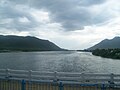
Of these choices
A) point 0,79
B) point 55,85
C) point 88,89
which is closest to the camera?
point 88,89

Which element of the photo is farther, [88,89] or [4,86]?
[4,86]

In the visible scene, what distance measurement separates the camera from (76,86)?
15.7 metres

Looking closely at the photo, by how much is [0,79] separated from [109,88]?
920cm

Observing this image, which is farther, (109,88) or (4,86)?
(4,86)

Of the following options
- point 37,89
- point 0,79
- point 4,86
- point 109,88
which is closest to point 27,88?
point 37,89

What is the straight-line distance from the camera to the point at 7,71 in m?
19.5

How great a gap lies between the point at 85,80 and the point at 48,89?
321 centimetres

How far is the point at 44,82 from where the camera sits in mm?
16047

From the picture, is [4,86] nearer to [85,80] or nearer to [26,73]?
[26,73]

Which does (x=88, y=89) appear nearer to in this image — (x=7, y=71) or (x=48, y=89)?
(x=48, y=89)

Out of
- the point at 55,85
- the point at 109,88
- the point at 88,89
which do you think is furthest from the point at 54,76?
the point at 109,88

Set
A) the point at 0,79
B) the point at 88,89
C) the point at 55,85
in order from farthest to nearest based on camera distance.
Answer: the point at 0,79, the point at 55,85, the point at 88,89

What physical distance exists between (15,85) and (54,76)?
126 inches

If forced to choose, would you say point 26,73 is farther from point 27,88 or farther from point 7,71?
point 27,88
